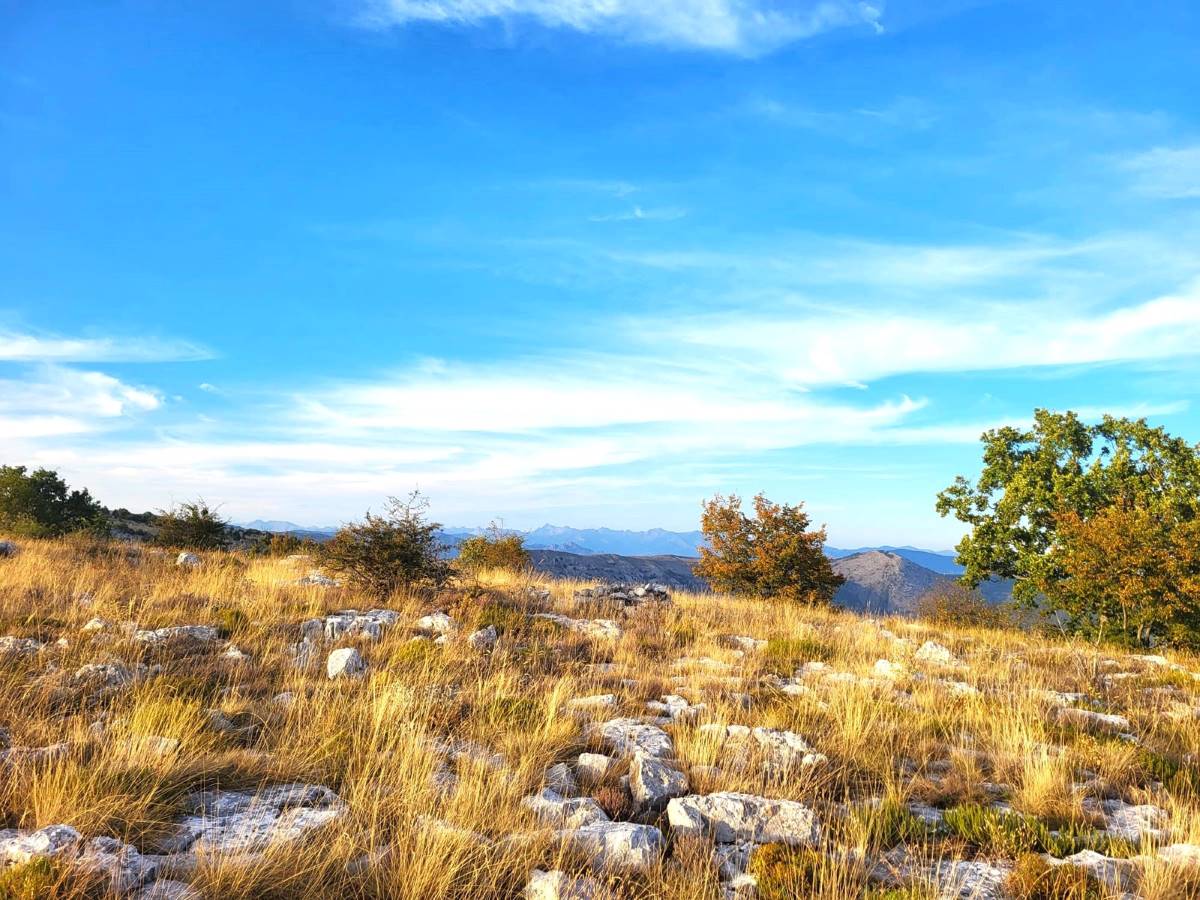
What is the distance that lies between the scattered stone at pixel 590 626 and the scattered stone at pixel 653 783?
617 cm

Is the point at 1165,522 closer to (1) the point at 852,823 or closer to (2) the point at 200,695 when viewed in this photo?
(1) the point at 852,823

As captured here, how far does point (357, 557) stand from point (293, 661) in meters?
7.00

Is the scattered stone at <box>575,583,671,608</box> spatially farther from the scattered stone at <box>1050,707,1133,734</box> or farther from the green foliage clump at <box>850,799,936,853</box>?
the green foliage clump at <box>850,799,936,853</box>

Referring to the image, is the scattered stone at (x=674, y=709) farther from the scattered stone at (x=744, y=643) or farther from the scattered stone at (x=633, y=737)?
the scattered stone at (x=744, y=643)

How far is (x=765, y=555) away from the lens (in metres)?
30.5

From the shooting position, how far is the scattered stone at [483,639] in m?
9.80

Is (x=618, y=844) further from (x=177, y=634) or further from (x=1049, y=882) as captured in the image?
(x=177, y=634)

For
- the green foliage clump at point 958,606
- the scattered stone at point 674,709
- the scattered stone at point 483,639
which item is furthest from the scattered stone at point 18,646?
the green foliage clump at point 958,606

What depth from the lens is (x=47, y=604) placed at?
Answer: 10438 millimetres

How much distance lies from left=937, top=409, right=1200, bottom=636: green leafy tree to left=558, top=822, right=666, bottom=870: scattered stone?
3080cm

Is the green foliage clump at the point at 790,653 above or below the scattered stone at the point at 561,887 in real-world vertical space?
below

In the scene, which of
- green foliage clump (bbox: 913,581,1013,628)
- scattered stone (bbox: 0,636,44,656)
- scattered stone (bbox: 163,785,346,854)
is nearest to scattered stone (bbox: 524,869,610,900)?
scattered stone (bbox: 163,785,346,854)

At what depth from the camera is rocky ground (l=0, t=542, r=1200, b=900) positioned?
3885 millimetres

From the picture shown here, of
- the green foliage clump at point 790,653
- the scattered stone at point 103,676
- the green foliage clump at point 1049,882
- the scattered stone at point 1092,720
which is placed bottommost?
the scattered stone at point 1092,720
